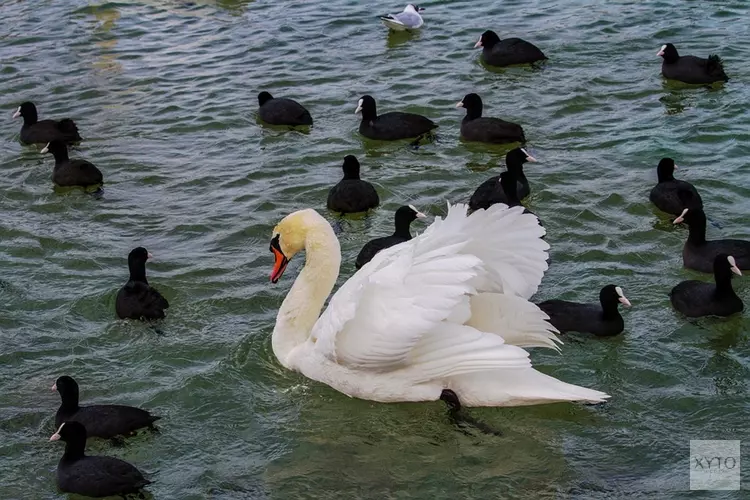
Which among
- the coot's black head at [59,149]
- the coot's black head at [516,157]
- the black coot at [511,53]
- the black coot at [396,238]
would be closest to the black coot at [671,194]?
the coot's black head at [516,157]

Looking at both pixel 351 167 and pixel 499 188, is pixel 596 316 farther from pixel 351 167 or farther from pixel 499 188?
pixel 351 167

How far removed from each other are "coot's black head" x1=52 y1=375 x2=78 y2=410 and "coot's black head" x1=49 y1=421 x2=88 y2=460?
21.5 inches

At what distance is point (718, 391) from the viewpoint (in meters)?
8.45

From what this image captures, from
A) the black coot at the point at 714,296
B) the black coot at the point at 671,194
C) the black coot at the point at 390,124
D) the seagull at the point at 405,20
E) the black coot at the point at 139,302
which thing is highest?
the seagull at the point at 405,20

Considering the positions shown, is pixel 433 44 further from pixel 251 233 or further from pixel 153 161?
pixel 251 233

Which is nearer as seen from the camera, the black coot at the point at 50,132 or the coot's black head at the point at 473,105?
the coot's black head at the point at 473,105

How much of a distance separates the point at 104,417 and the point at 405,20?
10.6 metres

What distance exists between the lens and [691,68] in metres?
14.8

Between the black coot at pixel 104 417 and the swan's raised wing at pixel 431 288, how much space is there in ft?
4.31

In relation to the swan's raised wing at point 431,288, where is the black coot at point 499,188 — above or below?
below

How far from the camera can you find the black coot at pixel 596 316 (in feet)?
30.5

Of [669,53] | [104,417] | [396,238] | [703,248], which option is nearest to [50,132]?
[396,238]

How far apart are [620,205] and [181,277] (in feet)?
13.9

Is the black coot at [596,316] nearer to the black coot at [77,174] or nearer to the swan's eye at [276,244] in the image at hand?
the swan's eye at [276,244]
